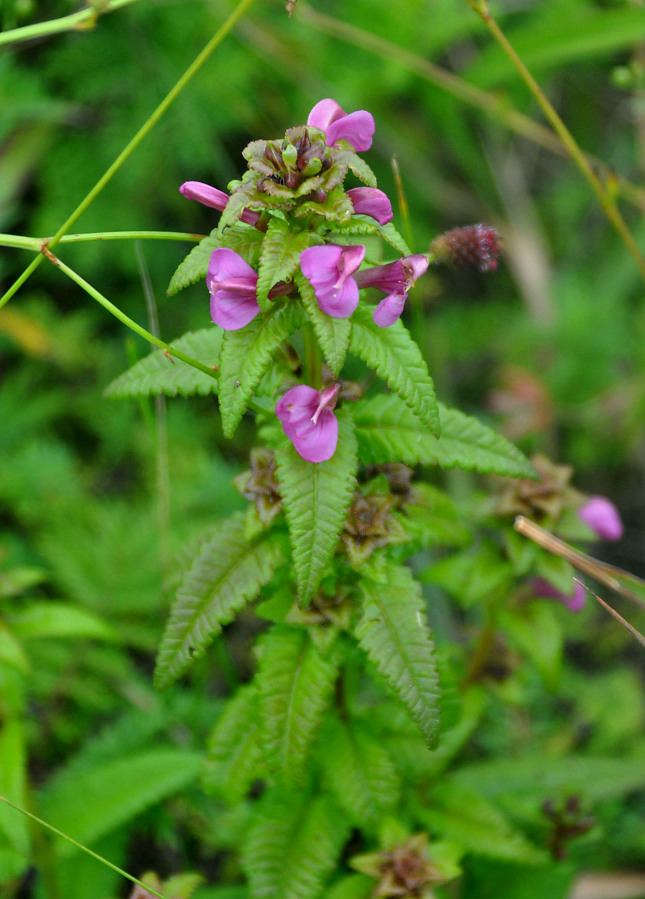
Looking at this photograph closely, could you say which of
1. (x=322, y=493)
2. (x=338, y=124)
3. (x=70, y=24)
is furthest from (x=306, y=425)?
(x=70, y=24)

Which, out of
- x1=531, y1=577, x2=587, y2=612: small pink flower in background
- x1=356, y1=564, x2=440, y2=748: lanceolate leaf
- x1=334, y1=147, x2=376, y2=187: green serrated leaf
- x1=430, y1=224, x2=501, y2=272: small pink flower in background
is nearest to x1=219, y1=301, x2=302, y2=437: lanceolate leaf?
x1=334, y1=147, x2=376, y2=187: green serrated leaf

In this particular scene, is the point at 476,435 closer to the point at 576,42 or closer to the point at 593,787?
the point at 593,787

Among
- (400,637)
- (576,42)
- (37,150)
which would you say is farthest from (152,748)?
(576,42)

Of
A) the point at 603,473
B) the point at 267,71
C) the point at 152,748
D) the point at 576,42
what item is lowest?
the point at 152,748

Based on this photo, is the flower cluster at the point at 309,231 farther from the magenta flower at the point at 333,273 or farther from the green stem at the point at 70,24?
the green stem at the point at 70,24

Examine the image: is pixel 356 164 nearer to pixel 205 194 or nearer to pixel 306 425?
pixel 205 194

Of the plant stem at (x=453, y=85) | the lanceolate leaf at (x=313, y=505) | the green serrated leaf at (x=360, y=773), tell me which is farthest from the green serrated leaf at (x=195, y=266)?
the plant stem at (x=453, y=85)

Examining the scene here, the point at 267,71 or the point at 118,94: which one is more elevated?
the point at 267,71
